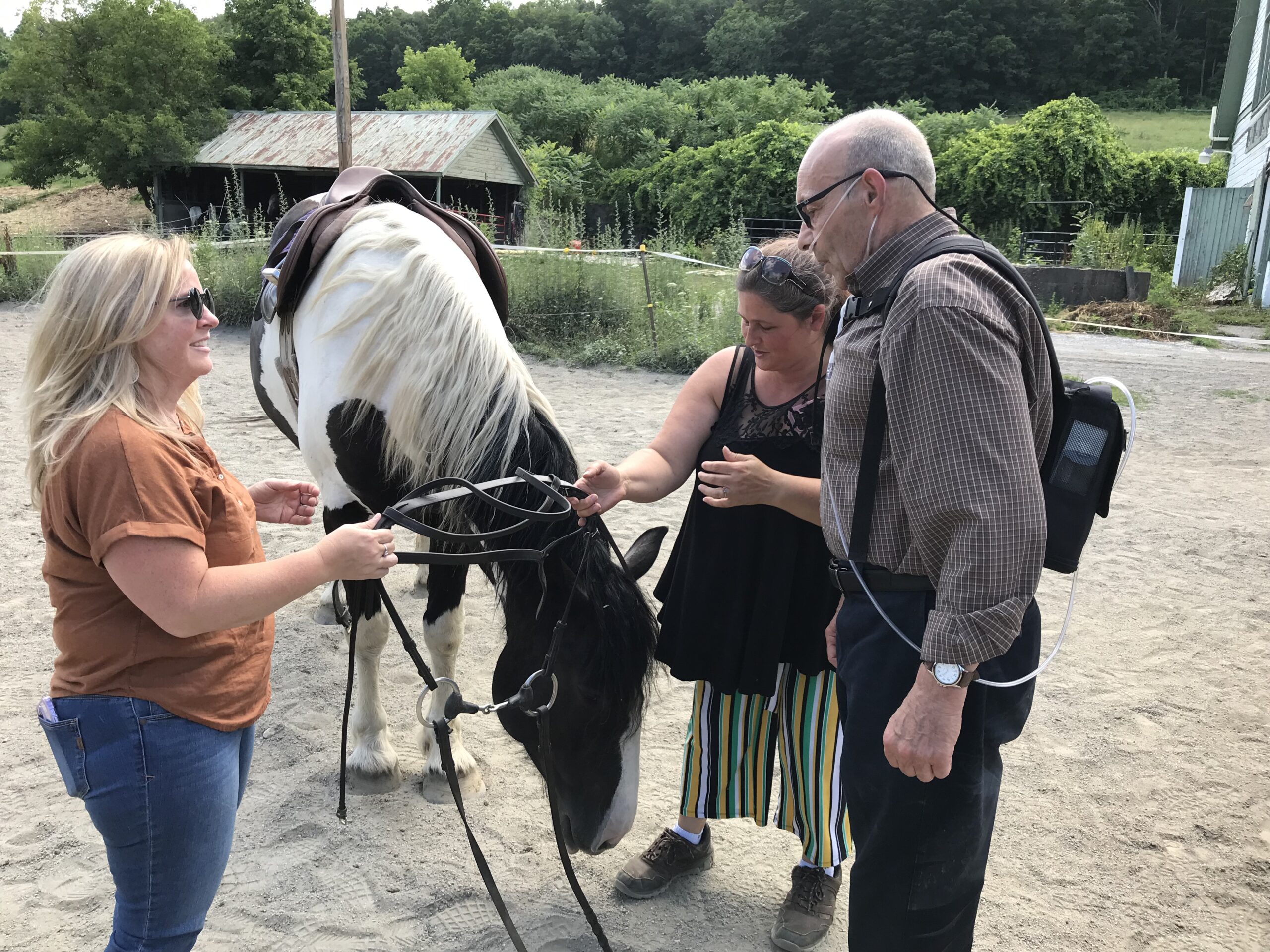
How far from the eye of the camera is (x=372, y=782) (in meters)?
2.73

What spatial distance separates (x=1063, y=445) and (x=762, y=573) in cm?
82

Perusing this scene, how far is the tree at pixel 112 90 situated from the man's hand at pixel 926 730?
977 inches

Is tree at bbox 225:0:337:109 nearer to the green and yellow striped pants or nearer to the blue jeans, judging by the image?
the green and yellow striped pants

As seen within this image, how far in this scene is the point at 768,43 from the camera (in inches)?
2071

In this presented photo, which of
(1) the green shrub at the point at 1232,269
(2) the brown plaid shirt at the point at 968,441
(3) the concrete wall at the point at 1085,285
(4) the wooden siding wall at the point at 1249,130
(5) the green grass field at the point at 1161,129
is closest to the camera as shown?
(2) the brown plaid shirt at the point at 968,441

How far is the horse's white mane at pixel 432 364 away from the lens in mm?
2164

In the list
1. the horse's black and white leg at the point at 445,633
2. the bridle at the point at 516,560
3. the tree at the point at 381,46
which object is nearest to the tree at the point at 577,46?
the tree at the point at 381,46

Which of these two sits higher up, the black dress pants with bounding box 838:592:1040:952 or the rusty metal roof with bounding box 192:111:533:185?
the rusty metal roof with bounding box 192:111:533:185

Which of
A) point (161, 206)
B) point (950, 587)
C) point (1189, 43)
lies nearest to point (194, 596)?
point (950, 587)

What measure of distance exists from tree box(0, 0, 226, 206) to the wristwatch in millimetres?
24834

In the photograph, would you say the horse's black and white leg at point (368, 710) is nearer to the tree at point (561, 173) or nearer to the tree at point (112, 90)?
the tree at point (112, 90)

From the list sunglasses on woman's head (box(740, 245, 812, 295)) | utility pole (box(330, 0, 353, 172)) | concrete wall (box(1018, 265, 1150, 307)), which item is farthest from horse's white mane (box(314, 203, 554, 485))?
concrete wall (box(1018, 265, 1150, 307))

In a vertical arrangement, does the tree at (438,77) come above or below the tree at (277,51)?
above

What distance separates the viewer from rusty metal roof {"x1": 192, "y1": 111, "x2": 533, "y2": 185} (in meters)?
19.6
